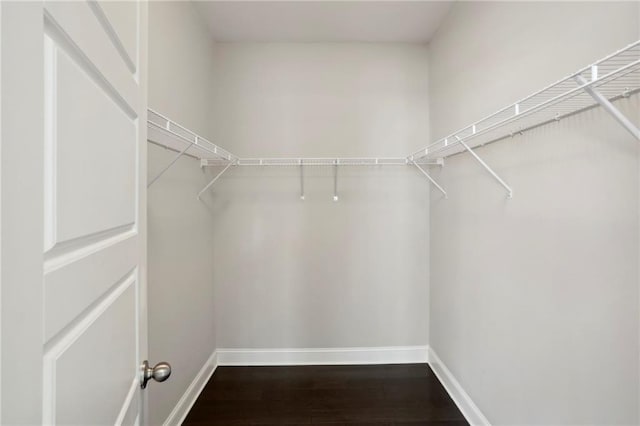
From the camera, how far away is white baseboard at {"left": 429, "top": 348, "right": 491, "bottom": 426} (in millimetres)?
1629

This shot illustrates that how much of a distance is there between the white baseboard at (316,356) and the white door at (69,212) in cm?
172

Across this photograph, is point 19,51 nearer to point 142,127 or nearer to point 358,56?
point 142,127

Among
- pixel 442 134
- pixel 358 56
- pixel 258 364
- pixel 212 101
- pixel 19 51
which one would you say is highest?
pixel 358 56

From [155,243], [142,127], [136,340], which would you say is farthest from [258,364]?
[142,127]

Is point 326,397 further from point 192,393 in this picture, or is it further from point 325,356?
point 192,393

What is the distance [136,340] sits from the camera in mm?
749

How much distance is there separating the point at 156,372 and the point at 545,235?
57.3 inches

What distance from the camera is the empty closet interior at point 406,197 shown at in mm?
953

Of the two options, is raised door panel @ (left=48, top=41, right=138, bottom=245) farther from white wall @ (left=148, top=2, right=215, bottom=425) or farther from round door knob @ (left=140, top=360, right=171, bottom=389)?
white wall @ (left=148, top=2, right=215, bottom=425)

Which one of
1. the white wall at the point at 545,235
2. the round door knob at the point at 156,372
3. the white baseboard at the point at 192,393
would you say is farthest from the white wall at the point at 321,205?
the round door knob at the point at 156,372

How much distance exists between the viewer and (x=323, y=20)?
2.06 meters

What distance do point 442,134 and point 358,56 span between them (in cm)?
97

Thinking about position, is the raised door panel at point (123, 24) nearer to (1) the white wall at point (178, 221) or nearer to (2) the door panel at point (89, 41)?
(2) the door panel at point (89, 41)

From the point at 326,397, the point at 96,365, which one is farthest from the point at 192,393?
the point at 96,365
